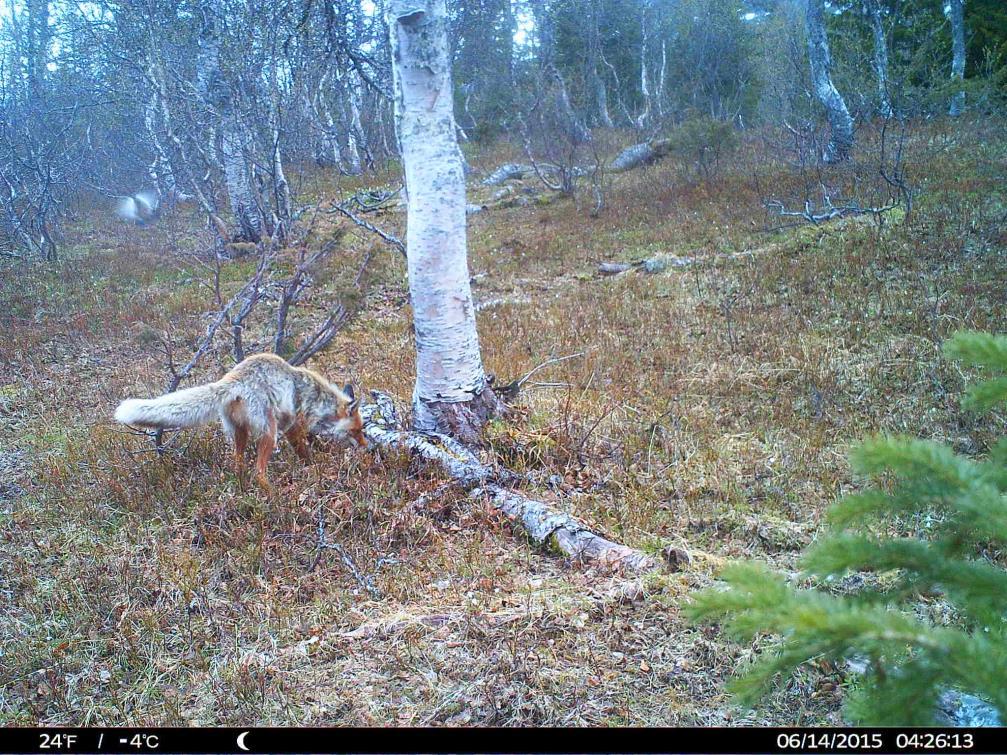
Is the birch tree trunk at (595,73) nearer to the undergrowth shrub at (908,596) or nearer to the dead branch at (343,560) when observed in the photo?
the dead branch at (343,560)

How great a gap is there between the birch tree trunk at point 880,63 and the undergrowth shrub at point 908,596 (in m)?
14.2

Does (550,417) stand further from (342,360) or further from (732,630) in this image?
(732,630)

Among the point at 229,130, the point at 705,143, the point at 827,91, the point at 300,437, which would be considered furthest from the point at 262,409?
the point at 827,91

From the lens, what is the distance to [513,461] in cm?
564

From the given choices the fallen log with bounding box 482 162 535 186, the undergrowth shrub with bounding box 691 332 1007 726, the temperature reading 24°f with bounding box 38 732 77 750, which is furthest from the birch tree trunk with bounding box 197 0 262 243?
the undergrowth shrub with bounding box 691 332 1007 726

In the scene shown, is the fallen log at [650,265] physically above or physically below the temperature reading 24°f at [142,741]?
above

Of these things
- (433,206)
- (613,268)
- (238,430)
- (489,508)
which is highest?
(433,206)

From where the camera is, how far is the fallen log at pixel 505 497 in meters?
4.17

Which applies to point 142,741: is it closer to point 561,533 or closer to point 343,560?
point 343,560

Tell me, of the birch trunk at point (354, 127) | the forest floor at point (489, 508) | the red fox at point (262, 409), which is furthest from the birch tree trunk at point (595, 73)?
the red fox at point (262, 409)

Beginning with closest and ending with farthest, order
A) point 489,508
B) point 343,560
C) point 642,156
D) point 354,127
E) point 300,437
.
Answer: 1. point 343,560
2. point 489,508
3. point 300,437
4. point 642,156
5. point 354,127

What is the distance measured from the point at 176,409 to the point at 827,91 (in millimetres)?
17500

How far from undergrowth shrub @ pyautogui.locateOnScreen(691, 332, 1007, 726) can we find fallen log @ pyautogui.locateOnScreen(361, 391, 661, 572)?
241cm

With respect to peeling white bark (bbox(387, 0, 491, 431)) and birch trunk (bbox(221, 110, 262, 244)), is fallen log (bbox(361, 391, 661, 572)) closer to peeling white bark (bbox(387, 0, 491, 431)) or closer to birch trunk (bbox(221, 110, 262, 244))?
peeling white bark (bbox(387, 0, 491, 431))
